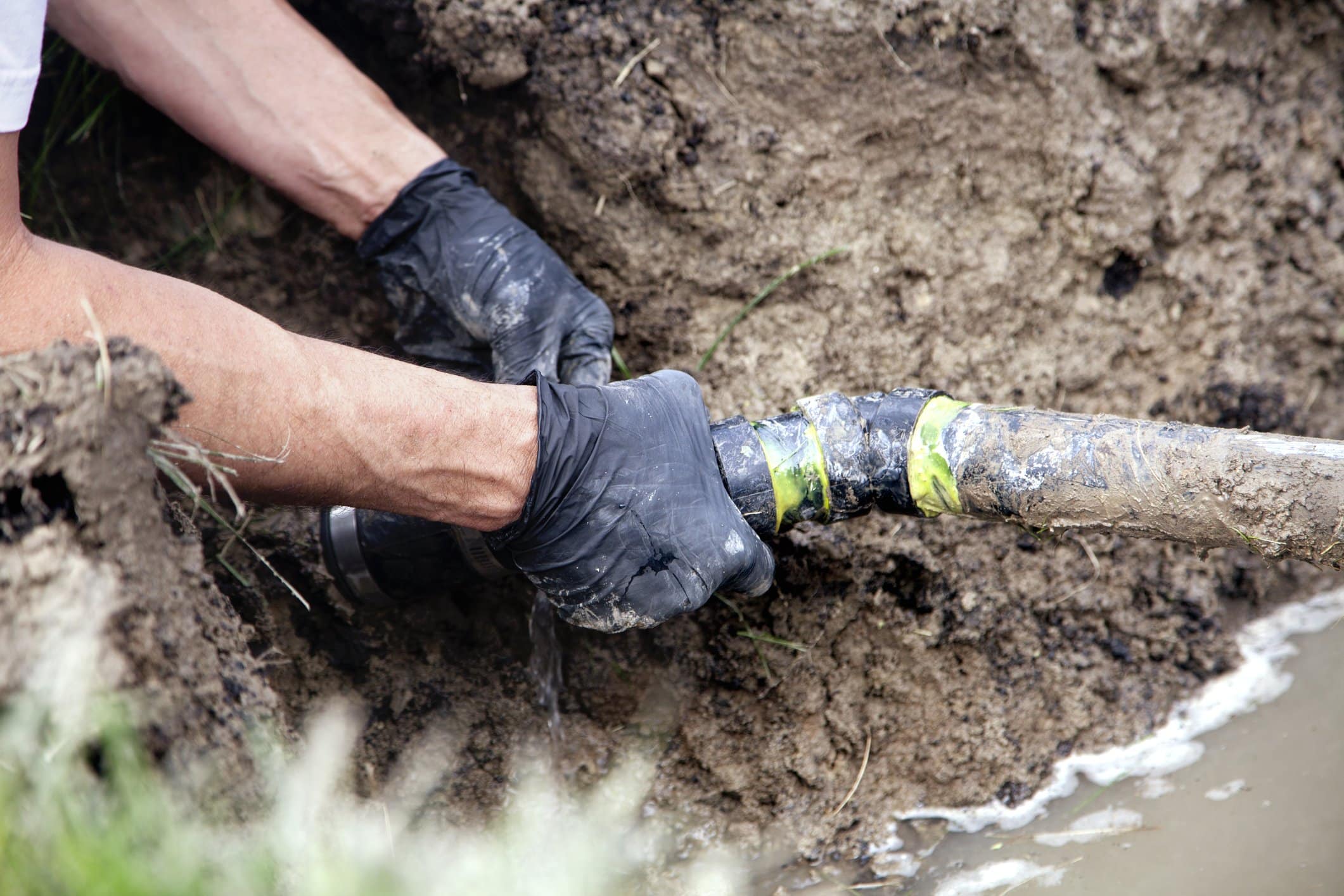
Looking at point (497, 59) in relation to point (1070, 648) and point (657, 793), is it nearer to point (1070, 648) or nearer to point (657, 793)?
point (657, 793)

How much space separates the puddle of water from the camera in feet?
4.93

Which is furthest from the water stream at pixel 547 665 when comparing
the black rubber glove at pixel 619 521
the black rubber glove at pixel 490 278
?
the black rubber glove at pixel 490 278

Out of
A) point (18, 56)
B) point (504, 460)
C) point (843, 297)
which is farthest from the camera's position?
point (843, 297)

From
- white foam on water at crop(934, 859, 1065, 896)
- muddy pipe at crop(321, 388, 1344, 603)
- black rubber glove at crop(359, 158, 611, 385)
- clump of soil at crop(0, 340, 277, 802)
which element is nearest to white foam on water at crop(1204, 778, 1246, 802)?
white foam on water at crop(934, 859, 1065, 896)

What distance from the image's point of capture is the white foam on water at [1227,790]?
1.64m

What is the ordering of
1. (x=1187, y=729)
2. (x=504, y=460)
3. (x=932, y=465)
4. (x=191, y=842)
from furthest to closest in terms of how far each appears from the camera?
1. (x=1187, y=729)
2. (x=932, y=465)
3. (x=504, y=460)
4. (x=191, y=842)

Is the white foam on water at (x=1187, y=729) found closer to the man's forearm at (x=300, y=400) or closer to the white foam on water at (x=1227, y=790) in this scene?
the white foam on water at (x=1227, y=790)

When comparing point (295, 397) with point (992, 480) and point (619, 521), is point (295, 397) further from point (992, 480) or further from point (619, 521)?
point (992, 480)

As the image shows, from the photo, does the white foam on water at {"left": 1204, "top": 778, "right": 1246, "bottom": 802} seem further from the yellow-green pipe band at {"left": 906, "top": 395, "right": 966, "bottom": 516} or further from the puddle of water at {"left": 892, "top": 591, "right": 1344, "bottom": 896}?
the yellow-green pipe band at {"left": 906, "top": 395, "right": 966, "bottom": 516}

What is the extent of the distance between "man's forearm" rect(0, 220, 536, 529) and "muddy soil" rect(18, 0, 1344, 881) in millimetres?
513

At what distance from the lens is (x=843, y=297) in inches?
74.6

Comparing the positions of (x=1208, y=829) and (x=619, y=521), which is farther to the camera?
(x=1208, y=829)

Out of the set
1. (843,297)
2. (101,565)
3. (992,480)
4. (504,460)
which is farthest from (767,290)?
(101,565)

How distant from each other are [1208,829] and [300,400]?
170 cm
